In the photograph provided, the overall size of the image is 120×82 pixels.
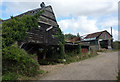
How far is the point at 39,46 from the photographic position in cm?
1138

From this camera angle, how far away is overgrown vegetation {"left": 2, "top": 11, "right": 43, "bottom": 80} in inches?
204

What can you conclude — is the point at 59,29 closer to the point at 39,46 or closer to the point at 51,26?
the point at 51,26

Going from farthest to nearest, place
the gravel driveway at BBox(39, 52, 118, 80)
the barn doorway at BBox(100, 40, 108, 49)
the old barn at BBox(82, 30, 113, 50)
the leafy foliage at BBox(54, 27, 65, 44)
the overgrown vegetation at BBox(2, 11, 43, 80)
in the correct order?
the barn doorway at BBox(100, 40, 108, 49) → the old barn at BBox(82, 30, 113, 50) → the leafy foliage at BBox(54, 27, 65, 44) → the gravel driveway at BBox(39, 52, 118, 80) → the overgrown vegetation at BBox(2, 11, 43, 80)

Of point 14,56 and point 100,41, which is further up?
point 100,41

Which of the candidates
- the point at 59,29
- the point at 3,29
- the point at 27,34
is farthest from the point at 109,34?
the point at 3,29

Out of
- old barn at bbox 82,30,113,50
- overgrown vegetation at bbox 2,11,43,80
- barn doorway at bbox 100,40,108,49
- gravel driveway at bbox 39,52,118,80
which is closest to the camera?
overgrown vegetation at bbox 2,11,43,80

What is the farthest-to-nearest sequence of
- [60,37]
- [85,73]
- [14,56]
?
1. [60,37]
2. [85,73]
3. [14,56]

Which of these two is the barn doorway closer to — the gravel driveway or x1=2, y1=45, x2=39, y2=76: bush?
the gravel driveway

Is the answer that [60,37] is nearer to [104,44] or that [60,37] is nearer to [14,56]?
[14,56]

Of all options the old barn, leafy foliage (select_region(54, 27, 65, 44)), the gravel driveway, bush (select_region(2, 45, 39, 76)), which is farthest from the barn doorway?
bush (select_region(2, 45, 39, 76))

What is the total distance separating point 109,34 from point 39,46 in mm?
29065

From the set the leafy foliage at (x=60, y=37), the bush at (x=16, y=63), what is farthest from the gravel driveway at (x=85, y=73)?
the leafy foliage at (x=60, y=37)

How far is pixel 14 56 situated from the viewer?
537cm

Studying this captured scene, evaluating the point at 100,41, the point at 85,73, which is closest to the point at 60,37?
the point at 85,73
